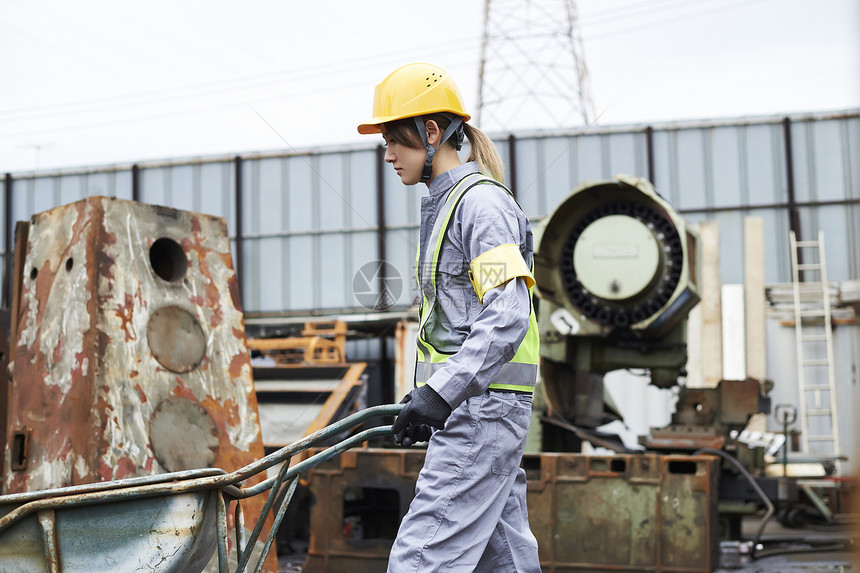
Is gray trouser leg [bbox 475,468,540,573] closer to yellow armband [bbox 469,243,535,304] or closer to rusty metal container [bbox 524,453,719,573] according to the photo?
yellow armband [bbox 469,243,535,304]

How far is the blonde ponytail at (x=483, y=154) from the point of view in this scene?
8.31ft

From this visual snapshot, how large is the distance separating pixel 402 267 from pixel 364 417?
0.79 m

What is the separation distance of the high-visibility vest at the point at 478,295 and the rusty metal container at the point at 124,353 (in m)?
1.26

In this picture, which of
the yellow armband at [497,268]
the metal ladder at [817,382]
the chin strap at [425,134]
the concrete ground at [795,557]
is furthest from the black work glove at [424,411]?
the metal ladder at [817,382]

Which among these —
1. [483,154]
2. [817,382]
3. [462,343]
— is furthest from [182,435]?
[817,382]

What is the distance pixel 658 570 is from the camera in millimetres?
4340

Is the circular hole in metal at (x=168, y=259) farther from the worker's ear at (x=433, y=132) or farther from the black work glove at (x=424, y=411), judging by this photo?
the black work glove at (x=424, y=411)

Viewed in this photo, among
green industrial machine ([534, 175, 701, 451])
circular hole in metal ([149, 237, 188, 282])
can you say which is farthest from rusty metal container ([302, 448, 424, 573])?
circular hole in metal ([149, 237, 188, 282])

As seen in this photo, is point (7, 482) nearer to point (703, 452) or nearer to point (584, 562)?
point (584, 562)

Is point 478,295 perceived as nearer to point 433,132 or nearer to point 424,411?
point 424,411

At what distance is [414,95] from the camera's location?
2432 mm

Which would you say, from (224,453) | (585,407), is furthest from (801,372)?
(224,453)

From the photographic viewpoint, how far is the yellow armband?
2209mm

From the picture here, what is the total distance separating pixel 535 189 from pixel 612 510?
32.1ft
